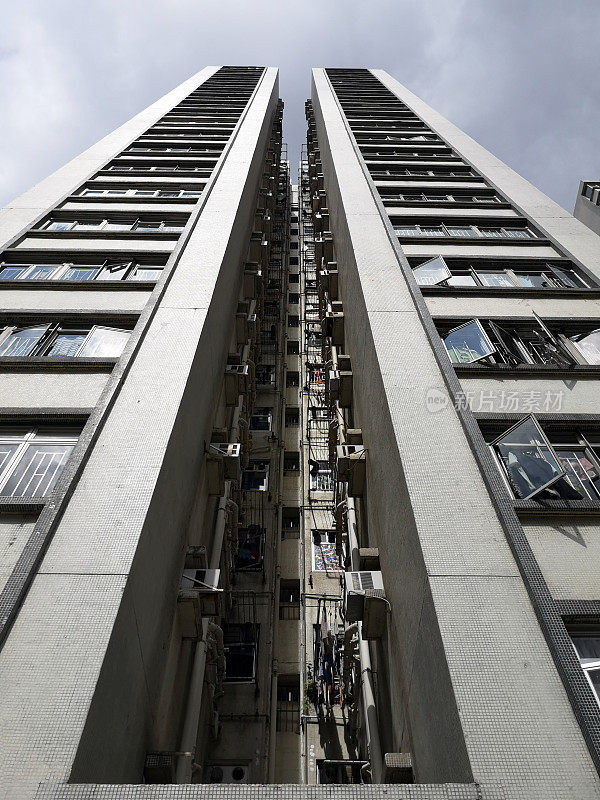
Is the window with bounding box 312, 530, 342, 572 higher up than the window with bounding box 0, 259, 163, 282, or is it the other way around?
the window with bounding box 0, 259, 163, 282

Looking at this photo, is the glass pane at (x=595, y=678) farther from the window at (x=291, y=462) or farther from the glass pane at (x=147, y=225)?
the glass pane at (x=147, y=225)

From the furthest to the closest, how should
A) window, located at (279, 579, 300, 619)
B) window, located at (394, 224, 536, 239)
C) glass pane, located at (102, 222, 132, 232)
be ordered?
window, located at (394, 224, 536, 239)
glass pane, located at (102, 222, 132, 232)
window, located at (279, 579, 300, 619)

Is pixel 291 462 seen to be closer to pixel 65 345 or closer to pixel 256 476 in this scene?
pixel 256 476

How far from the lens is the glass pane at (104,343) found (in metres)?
9.64

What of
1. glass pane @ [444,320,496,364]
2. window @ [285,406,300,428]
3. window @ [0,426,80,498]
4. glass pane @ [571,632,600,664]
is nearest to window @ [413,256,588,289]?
glass pane @ [444,320,496,364]

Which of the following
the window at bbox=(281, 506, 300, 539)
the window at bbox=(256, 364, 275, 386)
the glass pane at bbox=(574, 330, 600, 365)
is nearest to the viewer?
the glass pane at bbox=(574, 330, 600, 365)

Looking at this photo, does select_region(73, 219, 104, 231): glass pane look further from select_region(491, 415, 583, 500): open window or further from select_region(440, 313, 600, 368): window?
select_region(491, 415, 583, 500): open window

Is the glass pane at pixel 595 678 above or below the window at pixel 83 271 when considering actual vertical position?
below

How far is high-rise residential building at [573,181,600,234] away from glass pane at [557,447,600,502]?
51.9ft

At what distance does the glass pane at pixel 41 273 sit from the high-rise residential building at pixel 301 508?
82mm

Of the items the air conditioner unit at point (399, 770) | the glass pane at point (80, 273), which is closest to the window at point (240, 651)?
the air conditioner unit at point (399, 770)

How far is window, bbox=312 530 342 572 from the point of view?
50.9 ft

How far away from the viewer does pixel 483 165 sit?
71.5 feet

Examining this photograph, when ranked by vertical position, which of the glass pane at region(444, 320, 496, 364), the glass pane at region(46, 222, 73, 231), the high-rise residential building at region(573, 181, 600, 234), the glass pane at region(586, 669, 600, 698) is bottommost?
the glass pane at region(586, 669, 600, 698)
